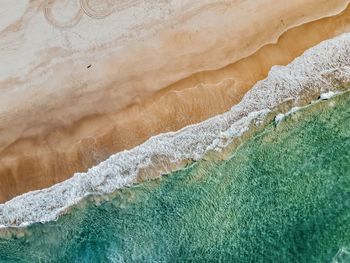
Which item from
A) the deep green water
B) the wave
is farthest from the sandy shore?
the deep green water

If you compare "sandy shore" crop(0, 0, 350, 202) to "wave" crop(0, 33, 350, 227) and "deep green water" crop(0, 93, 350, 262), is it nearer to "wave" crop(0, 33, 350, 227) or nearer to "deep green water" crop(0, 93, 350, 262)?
"wave" crop(0, 33, 350, 227)

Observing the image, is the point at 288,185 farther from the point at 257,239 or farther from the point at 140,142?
the point at 140,142

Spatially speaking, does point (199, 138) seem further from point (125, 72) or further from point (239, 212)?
point (125, 72)

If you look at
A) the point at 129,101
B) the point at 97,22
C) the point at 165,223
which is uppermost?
the point at 97,22

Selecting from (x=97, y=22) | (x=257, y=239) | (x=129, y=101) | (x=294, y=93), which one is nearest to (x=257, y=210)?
(x=257, y=239)

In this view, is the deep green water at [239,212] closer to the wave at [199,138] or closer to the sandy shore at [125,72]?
the wave at [199,138]

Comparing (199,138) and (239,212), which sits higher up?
(199,138)

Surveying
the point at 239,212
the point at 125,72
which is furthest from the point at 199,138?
the point at 125,72

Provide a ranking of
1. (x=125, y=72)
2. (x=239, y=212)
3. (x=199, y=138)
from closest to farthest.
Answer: (x=239, y=212) → (x=199, y=138) → (x=125, y=72)
